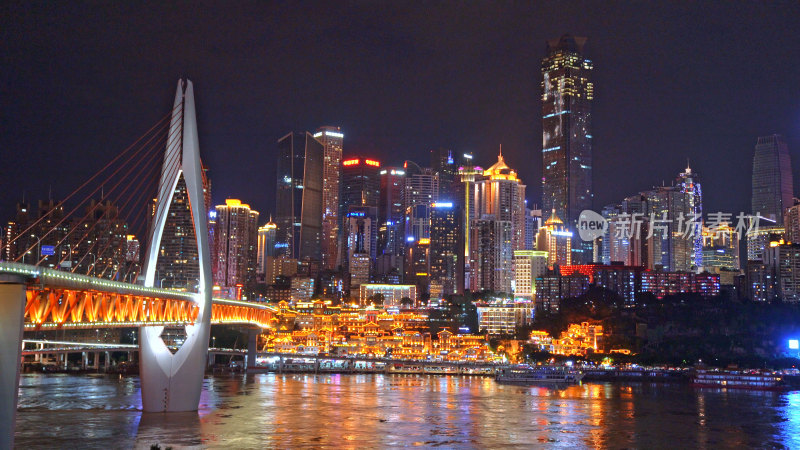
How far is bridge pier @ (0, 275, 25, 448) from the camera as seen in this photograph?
855 inches

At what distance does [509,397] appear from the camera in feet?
227

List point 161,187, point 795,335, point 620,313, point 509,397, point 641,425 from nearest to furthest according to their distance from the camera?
1. point 161,187
2. point 641,425
3. point 509,397
4. point 795,335
5. point 620,313

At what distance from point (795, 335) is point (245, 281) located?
103m

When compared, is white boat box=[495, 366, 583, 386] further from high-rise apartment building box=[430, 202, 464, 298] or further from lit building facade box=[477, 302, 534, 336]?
high-rise apartment building box=[430, 202, 464, 298]

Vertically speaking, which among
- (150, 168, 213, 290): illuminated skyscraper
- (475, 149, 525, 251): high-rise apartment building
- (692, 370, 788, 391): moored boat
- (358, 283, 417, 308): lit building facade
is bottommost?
(692, 370, 788, 391): moored boat

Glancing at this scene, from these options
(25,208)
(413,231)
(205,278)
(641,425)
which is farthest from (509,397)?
(413,231)

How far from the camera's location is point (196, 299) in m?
45.6

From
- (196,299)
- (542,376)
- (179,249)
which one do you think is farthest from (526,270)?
(196,299)

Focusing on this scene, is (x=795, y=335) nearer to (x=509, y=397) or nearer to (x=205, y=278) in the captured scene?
(x=509, y=397)

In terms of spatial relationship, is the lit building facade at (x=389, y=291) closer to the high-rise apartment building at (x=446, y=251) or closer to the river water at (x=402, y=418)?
the high-rise apartment building at (x=446, y=251)

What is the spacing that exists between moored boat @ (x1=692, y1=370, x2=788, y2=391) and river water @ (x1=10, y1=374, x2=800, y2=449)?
1503 centimetres

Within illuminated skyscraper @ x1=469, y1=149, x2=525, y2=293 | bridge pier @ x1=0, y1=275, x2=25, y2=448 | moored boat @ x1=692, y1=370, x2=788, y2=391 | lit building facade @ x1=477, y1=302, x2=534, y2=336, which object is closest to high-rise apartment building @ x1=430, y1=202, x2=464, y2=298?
illuminated skyscraper @ x1=469, y1=149, x2=525, y2=293

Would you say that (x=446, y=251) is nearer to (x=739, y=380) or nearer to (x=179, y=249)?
(x=179, y=249)

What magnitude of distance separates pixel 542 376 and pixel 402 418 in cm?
4538
